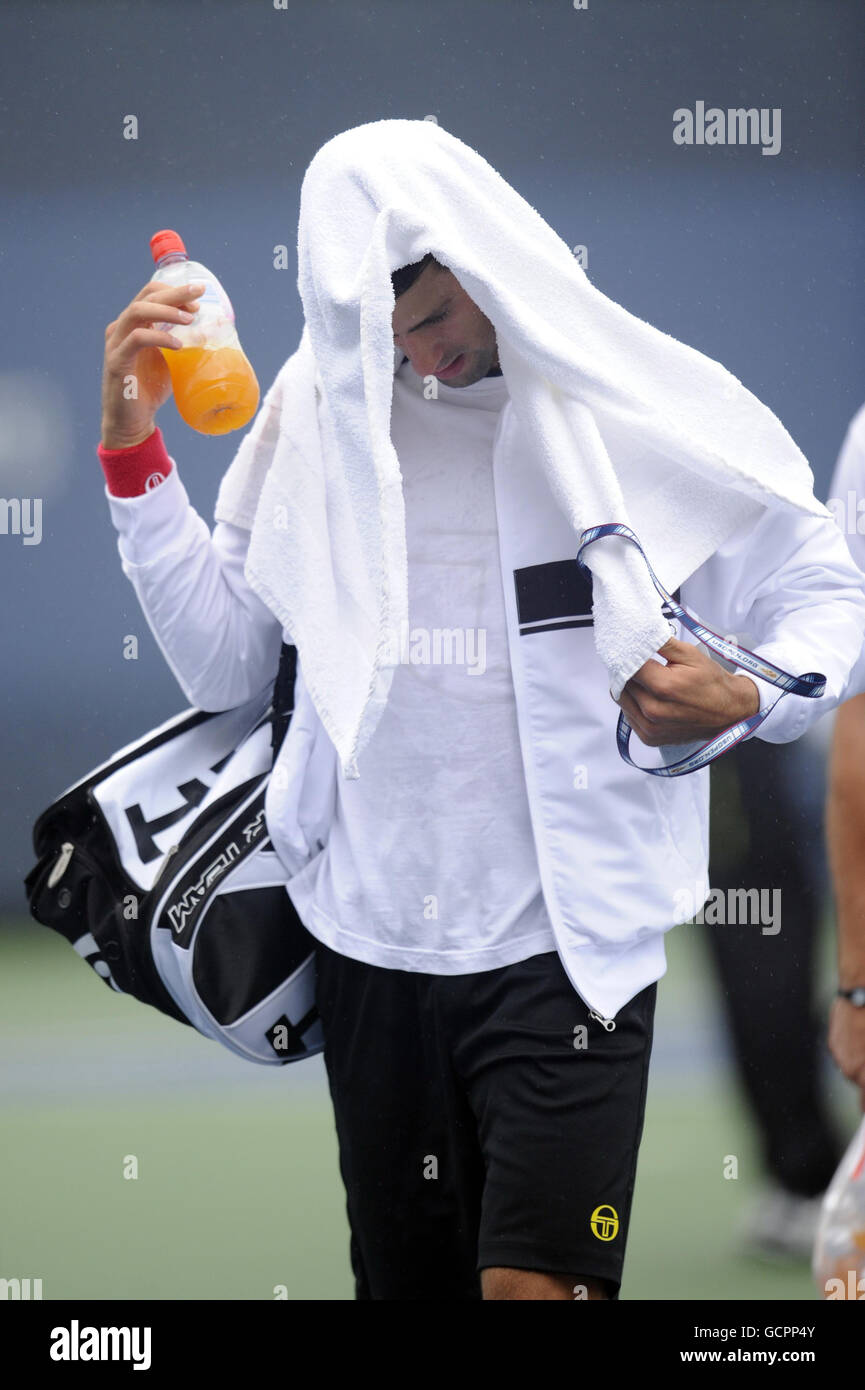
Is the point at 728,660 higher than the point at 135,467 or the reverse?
the reverse

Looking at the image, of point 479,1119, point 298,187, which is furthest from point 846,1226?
point 298,187

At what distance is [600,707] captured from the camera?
5.40ft

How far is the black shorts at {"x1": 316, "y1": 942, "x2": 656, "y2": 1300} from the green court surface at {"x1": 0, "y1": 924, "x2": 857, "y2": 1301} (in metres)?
0.66

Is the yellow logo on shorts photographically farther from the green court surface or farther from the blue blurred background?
the blue blurred background

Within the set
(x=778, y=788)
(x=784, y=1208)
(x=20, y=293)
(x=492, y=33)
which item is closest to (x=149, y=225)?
(x=20, y=293)

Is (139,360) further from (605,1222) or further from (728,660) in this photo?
(605,1222)

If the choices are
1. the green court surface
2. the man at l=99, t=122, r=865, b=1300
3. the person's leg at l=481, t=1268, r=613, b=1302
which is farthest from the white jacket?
the green court surface

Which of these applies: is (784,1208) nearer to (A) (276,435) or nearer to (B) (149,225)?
(A) (276,435)

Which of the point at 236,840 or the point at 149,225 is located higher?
the point at 149,225

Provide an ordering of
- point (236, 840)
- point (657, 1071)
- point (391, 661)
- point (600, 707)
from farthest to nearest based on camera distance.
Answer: point (657, 1071) < point (236, 840) < point (600, 707) < point (391, 661)

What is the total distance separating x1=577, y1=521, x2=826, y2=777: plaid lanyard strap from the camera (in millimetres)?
1517

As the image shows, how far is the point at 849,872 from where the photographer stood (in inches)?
84.5

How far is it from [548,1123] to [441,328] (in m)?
0.83
